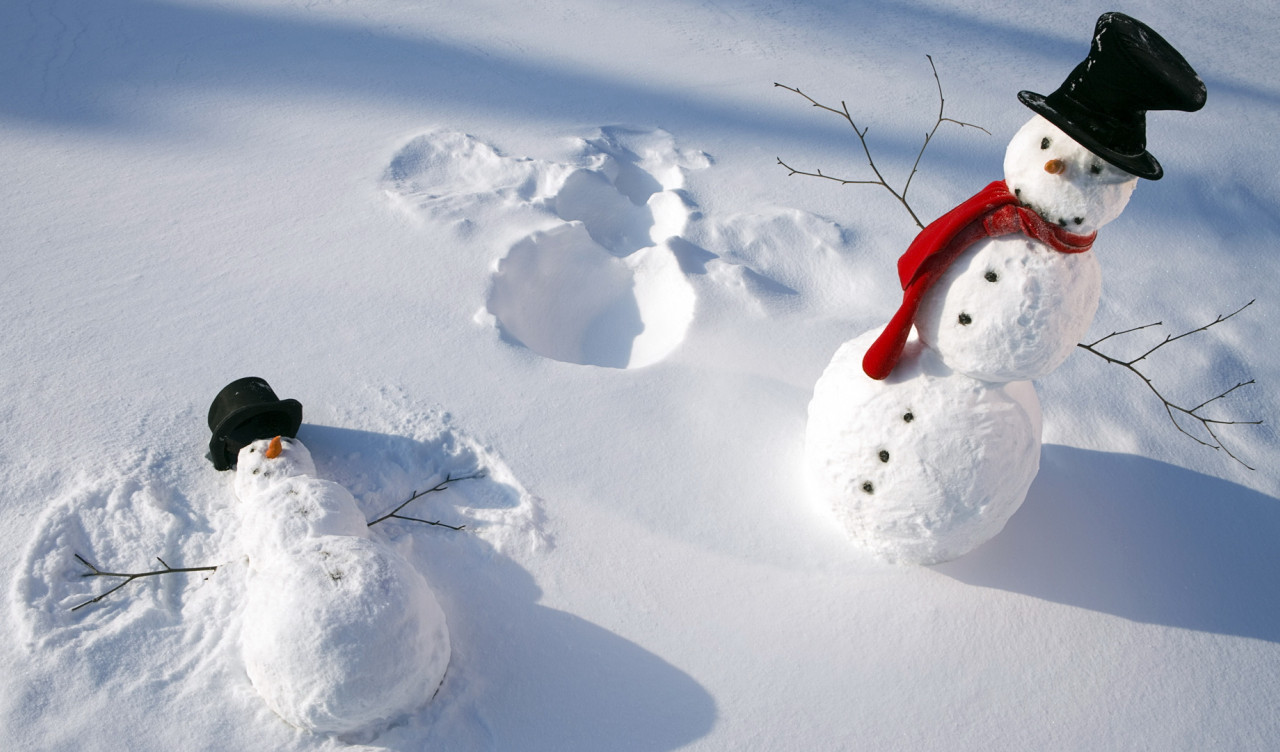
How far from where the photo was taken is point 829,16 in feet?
14.4

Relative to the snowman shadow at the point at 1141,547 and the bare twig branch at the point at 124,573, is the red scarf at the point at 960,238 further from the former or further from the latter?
the bare twig branch at the point at 124,573

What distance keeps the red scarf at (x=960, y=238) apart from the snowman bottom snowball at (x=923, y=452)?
0.42ft

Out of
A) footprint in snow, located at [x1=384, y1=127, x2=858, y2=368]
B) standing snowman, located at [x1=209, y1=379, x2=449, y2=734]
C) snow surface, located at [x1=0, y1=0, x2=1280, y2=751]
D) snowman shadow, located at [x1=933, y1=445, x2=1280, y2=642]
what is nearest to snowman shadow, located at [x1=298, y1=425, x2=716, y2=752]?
snow surface, located at [x1=0, y1=0, x2=1280, y2=751]

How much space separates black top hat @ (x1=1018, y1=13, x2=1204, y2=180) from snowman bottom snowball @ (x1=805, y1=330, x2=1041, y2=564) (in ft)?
1.78

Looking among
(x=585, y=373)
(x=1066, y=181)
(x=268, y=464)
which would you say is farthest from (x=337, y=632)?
(x=1066, y=181)

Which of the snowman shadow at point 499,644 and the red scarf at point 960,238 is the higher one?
the red scarf at point 960,238

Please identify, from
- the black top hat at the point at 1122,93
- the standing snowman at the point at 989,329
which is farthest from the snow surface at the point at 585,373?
the black top hat at the point at 1122,93

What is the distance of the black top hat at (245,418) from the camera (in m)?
2.19

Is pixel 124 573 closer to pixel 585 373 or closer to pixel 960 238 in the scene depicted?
pixel 585 373

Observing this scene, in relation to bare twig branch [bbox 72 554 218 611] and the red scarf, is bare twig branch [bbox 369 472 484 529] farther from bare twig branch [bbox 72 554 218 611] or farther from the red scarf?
the red scarf

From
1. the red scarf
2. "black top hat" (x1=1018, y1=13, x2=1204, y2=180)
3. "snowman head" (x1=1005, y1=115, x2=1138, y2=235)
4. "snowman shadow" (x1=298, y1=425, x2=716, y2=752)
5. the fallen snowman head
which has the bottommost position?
"snowman shadow" (x1=298, y1=425, x2=716, y2=752)

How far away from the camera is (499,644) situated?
2.04 meters

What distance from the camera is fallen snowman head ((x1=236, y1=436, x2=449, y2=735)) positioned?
1722 mm

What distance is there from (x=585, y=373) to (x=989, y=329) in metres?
1.19
